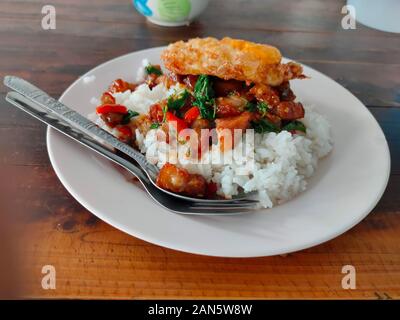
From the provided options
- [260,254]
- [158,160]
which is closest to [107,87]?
[158,160]

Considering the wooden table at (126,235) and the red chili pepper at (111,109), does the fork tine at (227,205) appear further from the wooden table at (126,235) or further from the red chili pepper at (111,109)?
the red chili pepper at (111,109)

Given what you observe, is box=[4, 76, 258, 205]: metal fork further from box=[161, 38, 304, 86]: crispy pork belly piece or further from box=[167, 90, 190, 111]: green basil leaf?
box=[161, 38, 304, 86]: crispy pork belly piece

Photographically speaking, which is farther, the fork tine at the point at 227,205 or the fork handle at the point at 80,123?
the fork handle at the point at 80,123

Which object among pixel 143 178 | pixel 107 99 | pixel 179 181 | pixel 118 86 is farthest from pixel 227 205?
pixel 118 86

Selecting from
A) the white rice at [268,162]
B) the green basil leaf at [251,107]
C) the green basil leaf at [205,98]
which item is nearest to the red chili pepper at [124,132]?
the white rice at [268,162]

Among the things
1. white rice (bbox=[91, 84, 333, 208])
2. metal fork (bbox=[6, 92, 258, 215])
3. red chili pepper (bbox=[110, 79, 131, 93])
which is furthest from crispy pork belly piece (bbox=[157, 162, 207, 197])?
red chili pepper (bbox=[110, 79, 131, 93])

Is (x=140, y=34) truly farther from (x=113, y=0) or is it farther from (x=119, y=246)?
(x=119, y=246)
